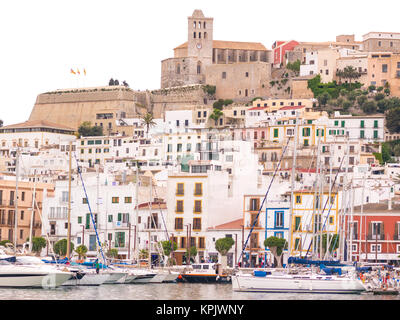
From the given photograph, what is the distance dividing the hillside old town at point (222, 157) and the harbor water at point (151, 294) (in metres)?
4.16

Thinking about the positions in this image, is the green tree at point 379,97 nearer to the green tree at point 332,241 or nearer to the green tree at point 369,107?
the green tree at point 369,107

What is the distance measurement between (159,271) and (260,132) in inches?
2181

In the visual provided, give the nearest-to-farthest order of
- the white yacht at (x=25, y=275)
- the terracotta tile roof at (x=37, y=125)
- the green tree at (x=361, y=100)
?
the white yacht at (x=25, y=275) → the green tree at (x=361, y=100) → the terracotta tile roof at (x=37, y=125)

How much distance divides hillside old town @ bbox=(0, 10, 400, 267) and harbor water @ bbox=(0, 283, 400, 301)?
13.6ft

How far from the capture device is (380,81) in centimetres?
13438

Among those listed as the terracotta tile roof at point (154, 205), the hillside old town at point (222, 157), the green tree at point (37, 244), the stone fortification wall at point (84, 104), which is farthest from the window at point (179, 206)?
the stone fortification wall at point (84, 104)

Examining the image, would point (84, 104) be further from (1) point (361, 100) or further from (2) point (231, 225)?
(2) point (231, 225)

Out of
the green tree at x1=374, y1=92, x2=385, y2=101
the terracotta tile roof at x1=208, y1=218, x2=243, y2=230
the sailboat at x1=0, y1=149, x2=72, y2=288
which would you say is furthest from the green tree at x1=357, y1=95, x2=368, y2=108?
the sailboat at x1=0, y1=149, x2=72, y2=288

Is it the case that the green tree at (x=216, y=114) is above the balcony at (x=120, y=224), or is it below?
above

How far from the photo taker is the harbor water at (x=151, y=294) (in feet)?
155

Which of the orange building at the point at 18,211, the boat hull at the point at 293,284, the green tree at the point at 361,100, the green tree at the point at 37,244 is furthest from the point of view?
the green tree at the point at 361,100

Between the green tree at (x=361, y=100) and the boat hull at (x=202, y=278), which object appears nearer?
the boat hull at (x=202, y=278)

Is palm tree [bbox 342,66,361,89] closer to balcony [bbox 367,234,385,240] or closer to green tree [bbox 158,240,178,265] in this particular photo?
balcony [bbox 367,234,385,240]

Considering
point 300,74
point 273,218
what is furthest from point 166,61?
point 273,218
